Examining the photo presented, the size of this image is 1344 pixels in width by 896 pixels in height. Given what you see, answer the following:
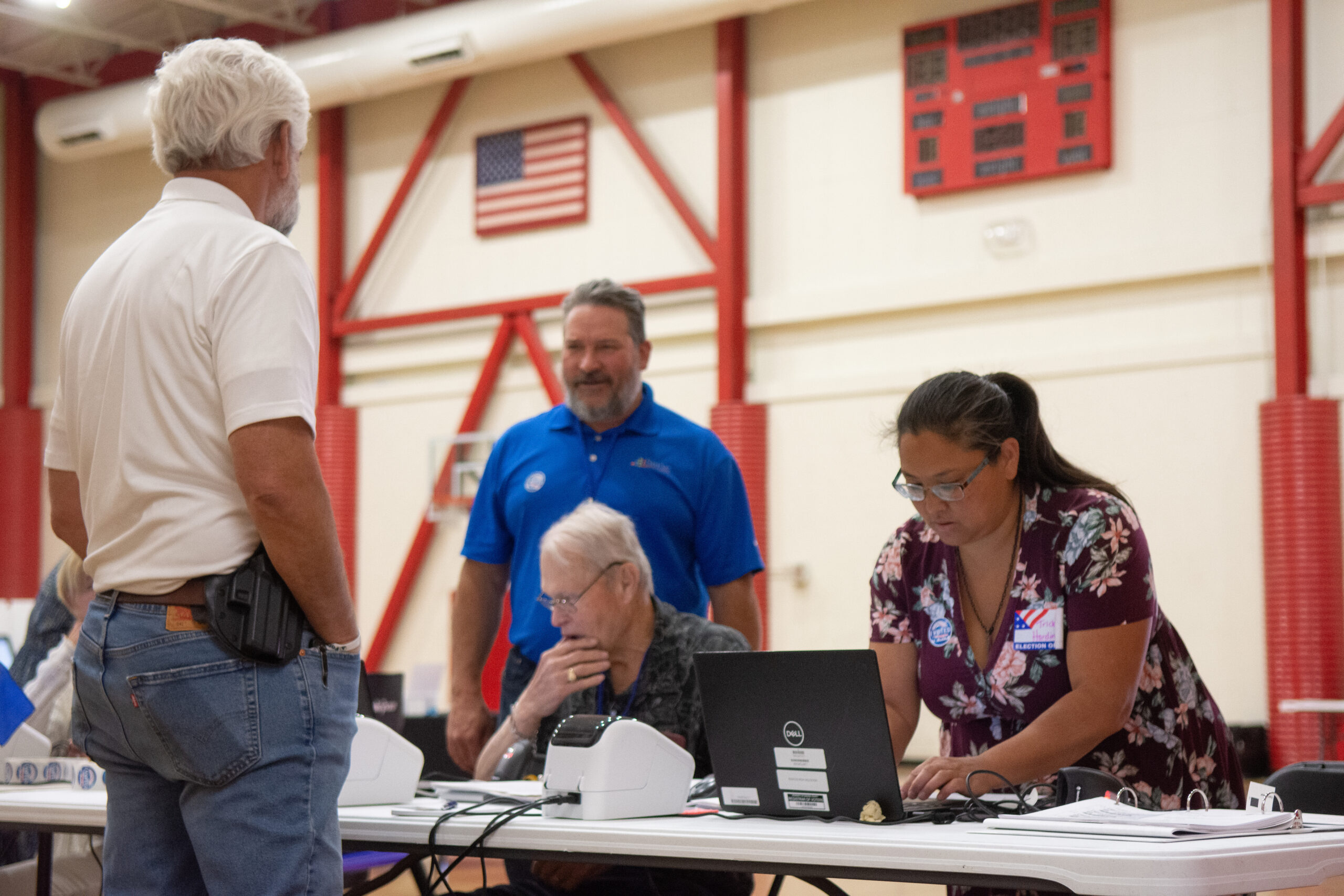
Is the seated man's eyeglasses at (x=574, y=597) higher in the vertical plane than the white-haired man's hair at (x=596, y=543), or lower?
lower

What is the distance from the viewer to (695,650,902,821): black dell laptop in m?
1.73

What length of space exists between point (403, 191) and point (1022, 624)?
741 centimetres

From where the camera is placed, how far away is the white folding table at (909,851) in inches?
54.4

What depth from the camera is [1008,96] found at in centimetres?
679

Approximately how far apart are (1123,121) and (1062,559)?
5049mm

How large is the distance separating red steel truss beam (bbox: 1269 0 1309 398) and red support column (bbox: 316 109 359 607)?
5.56m

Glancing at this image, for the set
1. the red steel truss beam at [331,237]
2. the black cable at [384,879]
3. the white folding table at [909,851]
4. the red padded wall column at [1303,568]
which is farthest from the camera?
the red steel truss beam at [331,237]

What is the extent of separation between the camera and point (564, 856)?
5.82 ft

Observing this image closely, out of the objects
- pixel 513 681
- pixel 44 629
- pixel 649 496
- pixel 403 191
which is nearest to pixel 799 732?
pixel 513 681

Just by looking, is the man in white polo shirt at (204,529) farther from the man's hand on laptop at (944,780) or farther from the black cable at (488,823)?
the man's hand on laptop at (944,780)

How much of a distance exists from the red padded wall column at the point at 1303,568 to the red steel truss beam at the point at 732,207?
271 cm

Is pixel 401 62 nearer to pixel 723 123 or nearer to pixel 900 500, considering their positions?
pixel 723 123

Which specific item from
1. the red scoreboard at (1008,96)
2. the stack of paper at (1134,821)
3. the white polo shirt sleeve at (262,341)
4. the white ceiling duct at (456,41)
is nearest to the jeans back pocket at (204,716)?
the white polo shirt sleeve at (262,341)

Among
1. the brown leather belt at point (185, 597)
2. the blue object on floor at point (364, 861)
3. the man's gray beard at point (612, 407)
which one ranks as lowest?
the blue object on floor at point (364, 861)
